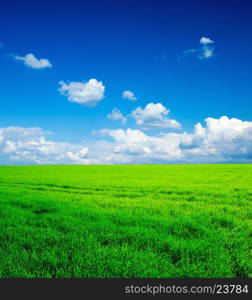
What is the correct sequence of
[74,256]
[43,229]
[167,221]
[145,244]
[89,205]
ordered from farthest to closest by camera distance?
[89,205], [167,221], [43,229], [145,244], [74,256]

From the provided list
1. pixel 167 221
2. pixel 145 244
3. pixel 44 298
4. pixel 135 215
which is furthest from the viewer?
pixel 135 215

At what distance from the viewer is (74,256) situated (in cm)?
462

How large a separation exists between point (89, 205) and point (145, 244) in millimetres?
4280

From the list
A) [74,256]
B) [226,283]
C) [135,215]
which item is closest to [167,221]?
[135,215]

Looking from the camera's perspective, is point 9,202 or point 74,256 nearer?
point 74,256

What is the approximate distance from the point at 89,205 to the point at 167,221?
3.44 m

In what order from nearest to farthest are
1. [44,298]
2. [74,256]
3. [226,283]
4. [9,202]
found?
1. [44,298]
2. [226,283]
3. [74,256]
4. [9,202]

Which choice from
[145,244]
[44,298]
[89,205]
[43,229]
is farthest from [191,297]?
[89,205]

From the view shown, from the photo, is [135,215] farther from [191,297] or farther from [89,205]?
[191,297]

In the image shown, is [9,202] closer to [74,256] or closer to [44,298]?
[74,256]

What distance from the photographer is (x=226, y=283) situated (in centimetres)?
313

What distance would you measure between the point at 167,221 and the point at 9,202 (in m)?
6.47

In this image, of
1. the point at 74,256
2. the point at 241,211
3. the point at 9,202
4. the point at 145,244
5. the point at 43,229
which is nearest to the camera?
the point at 74,256

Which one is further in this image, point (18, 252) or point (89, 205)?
point (89, 205)
